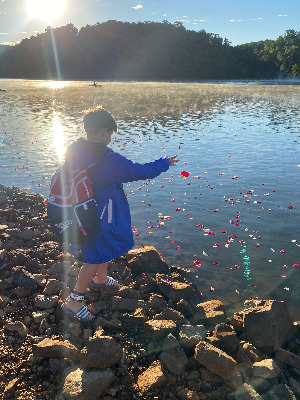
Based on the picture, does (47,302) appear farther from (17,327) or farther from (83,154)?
(83,154)

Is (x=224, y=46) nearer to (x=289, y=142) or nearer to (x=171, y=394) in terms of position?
(x=289, y=142)

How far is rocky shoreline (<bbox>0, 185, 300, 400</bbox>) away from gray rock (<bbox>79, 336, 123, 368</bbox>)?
0.04 feet

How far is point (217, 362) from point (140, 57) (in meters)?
201

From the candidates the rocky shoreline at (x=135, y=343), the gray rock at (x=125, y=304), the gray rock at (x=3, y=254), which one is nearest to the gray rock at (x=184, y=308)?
the rocky shoreline at (x=135, y=343)

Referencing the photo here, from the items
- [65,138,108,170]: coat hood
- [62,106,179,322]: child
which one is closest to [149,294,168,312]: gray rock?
[62,106,179,322]: child

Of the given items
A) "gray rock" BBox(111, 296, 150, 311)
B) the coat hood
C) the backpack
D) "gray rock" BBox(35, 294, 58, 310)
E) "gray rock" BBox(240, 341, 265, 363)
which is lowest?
Result: "gray rock" BBox(240, 341, 265, 363)

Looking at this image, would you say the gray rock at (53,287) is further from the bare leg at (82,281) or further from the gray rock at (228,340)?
the gray rock at (228,340)

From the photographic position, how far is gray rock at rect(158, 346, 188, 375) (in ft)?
13.0

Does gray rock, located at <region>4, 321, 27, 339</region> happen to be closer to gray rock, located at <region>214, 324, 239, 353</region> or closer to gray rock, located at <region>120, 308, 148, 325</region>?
gray rock, located at <region>120, 308, 148, 325</region>

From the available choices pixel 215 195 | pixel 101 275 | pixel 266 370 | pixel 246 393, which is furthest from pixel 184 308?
pixel 215 195

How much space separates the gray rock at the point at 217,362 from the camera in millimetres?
3805

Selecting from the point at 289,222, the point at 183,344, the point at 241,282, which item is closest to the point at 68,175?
the point at 183,344

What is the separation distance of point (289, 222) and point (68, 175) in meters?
6.70

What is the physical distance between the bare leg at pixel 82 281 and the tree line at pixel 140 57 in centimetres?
18211
